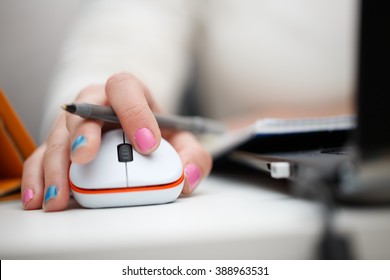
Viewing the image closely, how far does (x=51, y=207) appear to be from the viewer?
330 millimetres

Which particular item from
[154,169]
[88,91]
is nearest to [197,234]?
[154,169]

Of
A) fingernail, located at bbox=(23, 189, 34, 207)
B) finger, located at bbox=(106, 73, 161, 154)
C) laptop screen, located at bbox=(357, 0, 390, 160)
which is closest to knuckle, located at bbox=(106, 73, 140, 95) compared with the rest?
finger, located at bbox=(106, 73, 161, 154)

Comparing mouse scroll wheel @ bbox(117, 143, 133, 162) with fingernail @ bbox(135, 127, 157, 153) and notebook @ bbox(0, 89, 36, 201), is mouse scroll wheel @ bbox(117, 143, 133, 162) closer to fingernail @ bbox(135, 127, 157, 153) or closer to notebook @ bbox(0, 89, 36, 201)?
fingernail @ bbox(135, 127, 157, 153)

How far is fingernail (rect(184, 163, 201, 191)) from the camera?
15.0 inches

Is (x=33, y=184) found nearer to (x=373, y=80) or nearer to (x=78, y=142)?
(x=78, y=142)

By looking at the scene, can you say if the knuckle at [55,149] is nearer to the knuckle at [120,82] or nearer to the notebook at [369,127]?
the knuckle at [120,82]

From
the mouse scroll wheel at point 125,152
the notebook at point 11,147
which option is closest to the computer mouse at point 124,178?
the mouse scroll wheel at point 125,152

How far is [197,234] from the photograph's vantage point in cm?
25

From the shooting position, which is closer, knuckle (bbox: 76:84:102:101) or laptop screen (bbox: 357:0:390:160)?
laptop screen (bbox: 357:0:390:160)

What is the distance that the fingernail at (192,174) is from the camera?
0.38m

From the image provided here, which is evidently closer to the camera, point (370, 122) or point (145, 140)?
point (370, 122)

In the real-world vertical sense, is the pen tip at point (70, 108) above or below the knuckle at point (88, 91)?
below

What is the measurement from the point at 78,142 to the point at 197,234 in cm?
12
